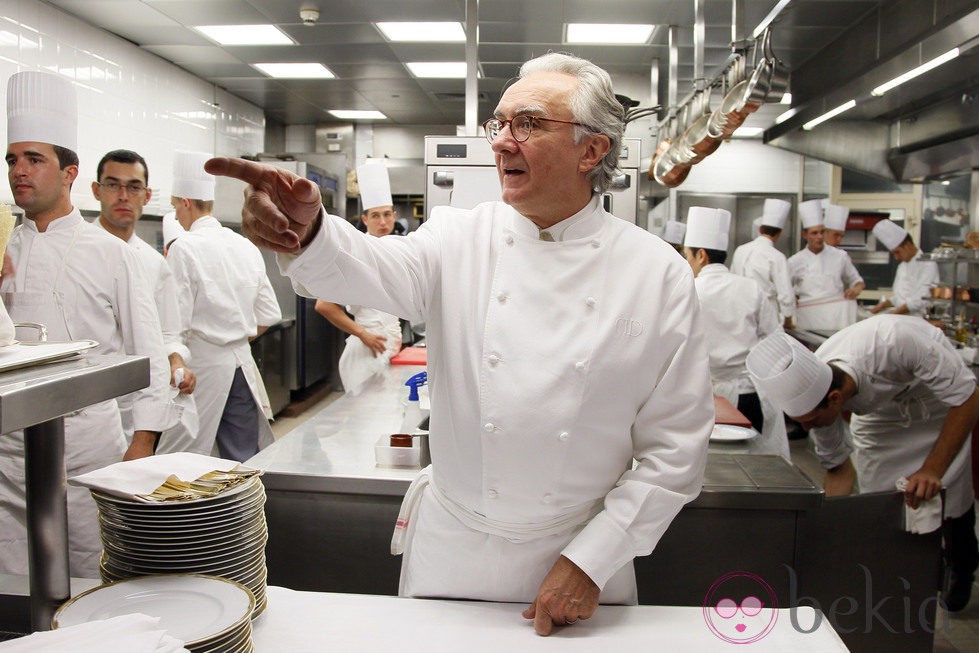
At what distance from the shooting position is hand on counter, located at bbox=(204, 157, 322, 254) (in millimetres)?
992

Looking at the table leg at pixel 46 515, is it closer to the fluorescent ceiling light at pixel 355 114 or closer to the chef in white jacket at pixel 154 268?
the chef in white jacket at pixel 154 268

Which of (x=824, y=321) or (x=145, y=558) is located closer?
(x=145, y=558)

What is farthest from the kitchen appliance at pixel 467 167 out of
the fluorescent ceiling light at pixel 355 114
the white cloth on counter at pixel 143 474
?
the fluorescent ceiling light at pixel 355 114

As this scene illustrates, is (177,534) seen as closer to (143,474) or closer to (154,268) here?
(143,474)

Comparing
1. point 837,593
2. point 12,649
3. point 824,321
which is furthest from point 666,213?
point 12,649

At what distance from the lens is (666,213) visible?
958cm

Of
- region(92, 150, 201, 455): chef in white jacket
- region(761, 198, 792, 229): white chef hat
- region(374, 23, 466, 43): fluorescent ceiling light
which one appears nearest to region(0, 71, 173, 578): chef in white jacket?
region(92, 150, 201, 455): chef in white jacket

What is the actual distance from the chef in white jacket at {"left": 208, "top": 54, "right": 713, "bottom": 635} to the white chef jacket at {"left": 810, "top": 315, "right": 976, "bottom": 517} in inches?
57.7

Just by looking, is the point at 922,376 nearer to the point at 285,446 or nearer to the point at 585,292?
the point at 585,292

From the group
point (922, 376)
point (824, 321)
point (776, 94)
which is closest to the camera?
point (922, 376)

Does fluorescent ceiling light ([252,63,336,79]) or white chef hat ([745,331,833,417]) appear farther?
fluorescent ceiling light ([252,63,336,79])

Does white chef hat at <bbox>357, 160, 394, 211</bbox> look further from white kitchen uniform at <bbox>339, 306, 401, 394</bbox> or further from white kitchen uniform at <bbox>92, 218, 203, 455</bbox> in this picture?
white kitchen uniform at <bbox>92, 218, 203, 455</bbox>

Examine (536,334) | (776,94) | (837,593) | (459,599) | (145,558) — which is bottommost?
(837,593)

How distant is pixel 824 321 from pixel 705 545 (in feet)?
16.8
